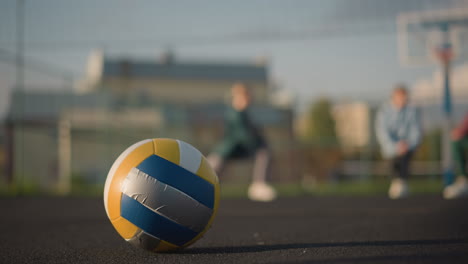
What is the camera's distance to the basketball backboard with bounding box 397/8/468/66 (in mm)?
12633

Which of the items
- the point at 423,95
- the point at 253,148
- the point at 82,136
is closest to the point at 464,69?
the point at 423,95

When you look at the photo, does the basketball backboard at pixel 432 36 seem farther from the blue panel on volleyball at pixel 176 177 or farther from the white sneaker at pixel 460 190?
the blue panel on volleyball at pixel 176 177

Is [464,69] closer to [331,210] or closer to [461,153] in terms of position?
[461,153]

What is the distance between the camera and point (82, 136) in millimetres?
14719

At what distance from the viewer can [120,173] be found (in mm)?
3959

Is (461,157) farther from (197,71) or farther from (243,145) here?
(197,71)

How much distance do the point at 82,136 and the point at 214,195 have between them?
37.1 ft

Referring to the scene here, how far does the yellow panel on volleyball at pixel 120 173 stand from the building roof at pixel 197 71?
161 feet

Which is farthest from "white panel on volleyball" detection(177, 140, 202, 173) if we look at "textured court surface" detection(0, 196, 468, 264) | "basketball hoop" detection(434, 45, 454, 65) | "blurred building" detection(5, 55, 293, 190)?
"basketball hoop" detection(434, 45, 454, 65)

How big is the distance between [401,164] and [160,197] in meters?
6.70

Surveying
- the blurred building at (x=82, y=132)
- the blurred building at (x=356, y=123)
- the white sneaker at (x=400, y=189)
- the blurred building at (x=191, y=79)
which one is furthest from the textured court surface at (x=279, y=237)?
the blurred building at (x=191, y=79)

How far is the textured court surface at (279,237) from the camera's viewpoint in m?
3.80

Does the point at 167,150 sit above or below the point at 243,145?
above

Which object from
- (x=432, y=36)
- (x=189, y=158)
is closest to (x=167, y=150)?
(x=189, y=158)
